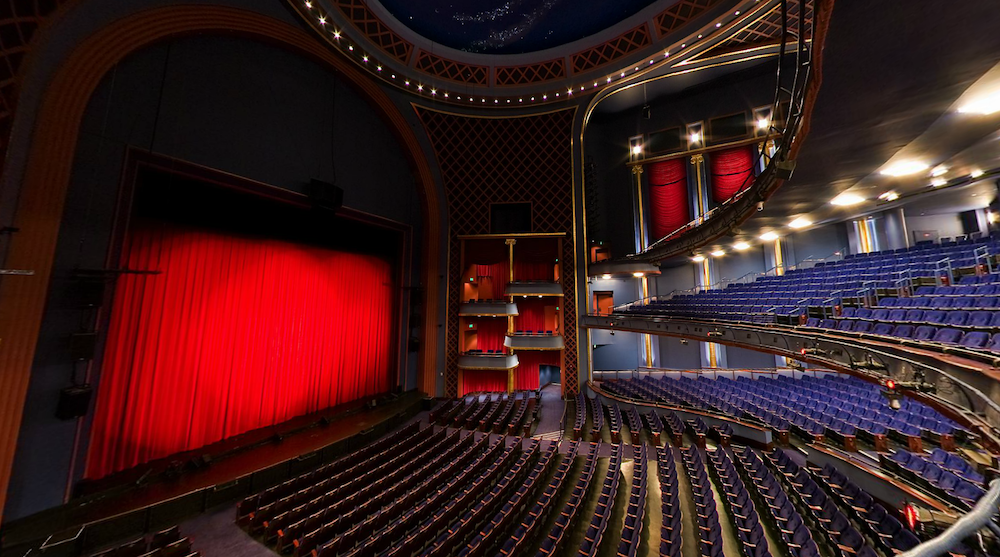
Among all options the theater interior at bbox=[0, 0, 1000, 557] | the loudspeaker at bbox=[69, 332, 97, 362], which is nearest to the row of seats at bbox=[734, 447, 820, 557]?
the theater interior at bbox=[0, 0, 1000, 557]

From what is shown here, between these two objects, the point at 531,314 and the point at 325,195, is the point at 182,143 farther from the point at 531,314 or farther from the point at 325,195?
the point at 531,314

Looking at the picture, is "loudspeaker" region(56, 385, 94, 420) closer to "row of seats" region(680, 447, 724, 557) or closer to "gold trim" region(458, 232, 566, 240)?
"row of seats" region(680, 447, 724, 557)

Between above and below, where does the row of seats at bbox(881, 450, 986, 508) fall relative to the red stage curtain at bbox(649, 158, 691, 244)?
below

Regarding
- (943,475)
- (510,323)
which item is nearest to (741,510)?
(943,475)

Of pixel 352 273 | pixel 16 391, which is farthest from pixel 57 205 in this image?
pixel 352 273

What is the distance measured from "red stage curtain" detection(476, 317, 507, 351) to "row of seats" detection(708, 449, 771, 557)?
8823 millimetres

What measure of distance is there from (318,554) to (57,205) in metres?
6.24

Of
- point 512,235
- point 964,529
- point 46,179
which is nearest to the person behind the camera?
point 964,529

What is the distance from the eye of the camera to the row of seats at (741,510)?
13.8 ft

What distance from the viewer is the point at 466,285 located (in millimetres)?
13555

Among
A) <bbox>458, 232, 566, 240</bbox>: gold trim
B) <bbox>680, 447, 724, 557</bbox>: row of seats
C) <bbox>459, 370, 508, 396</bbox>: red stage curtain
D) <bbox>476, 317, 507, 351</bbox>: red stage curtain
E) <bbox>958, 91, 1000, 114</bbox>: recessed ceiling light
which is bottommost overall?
<bbox>680, 447, 724, 557</bbox>: row of seats

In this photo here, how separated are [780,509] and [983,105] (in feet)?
20.3

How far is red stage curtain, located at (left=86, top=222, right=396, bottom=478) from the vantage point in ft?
21.1

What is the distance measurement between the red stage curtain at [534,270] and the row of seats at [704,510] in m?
9.54
